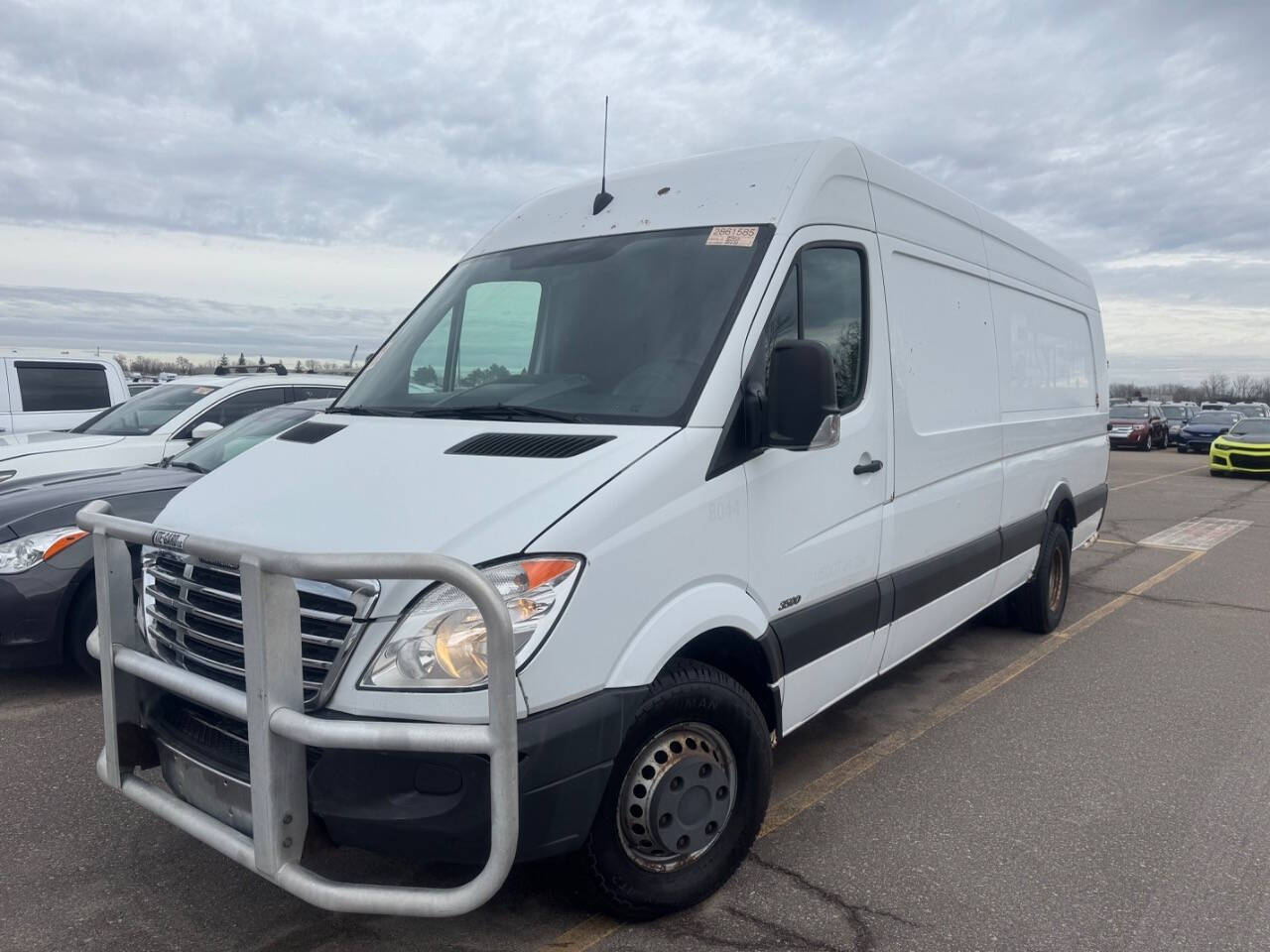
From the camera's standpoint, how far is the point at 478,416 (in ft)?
11.4

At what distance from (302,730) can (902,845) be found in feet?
7.78

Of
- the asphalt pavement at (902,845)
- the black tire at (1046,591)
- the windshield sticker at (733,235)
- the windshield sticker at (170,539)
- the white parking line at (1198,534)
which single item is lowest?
the white parking line at (1198,534)

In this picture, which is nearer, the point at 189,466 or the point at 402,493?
the point at 402,493

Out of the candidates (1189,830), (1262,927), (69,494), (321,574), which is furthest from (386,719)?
(69,494)

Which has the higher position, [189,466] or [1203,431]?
[189,466]

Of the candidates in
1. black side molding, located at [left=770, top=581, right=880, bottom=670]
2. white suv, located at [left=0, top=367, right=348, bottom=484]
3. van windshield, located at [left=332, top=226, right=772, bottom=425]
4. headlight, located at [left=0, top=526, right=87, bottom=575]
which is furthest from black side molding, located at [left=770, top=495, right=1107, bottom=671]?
white suv, located at [left=0, top=367, right=348, bottom=484]

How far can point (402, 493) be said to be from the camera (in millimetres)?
2904

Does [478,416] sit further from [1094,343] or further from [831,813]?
[1094,343]

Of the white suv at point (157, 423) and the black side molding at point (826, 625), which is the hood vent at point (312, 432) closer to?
the black side molding at point (826, 625)

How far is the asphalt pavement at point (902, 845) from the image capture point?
3.09 meters

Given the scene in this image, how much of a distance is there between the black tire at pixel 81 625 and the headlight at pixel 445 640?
3.41 m

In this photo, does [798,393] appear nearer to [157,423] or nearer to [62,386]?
[157,423]

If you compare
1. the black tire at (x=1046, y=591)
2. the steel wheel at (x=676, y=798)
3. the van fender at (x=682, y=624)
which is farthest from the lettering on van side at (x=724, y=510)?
the black tire at (x=1046, y=591)

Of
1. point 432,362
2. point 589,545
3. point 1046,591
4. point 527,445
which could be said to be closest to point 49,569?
point 432,362
